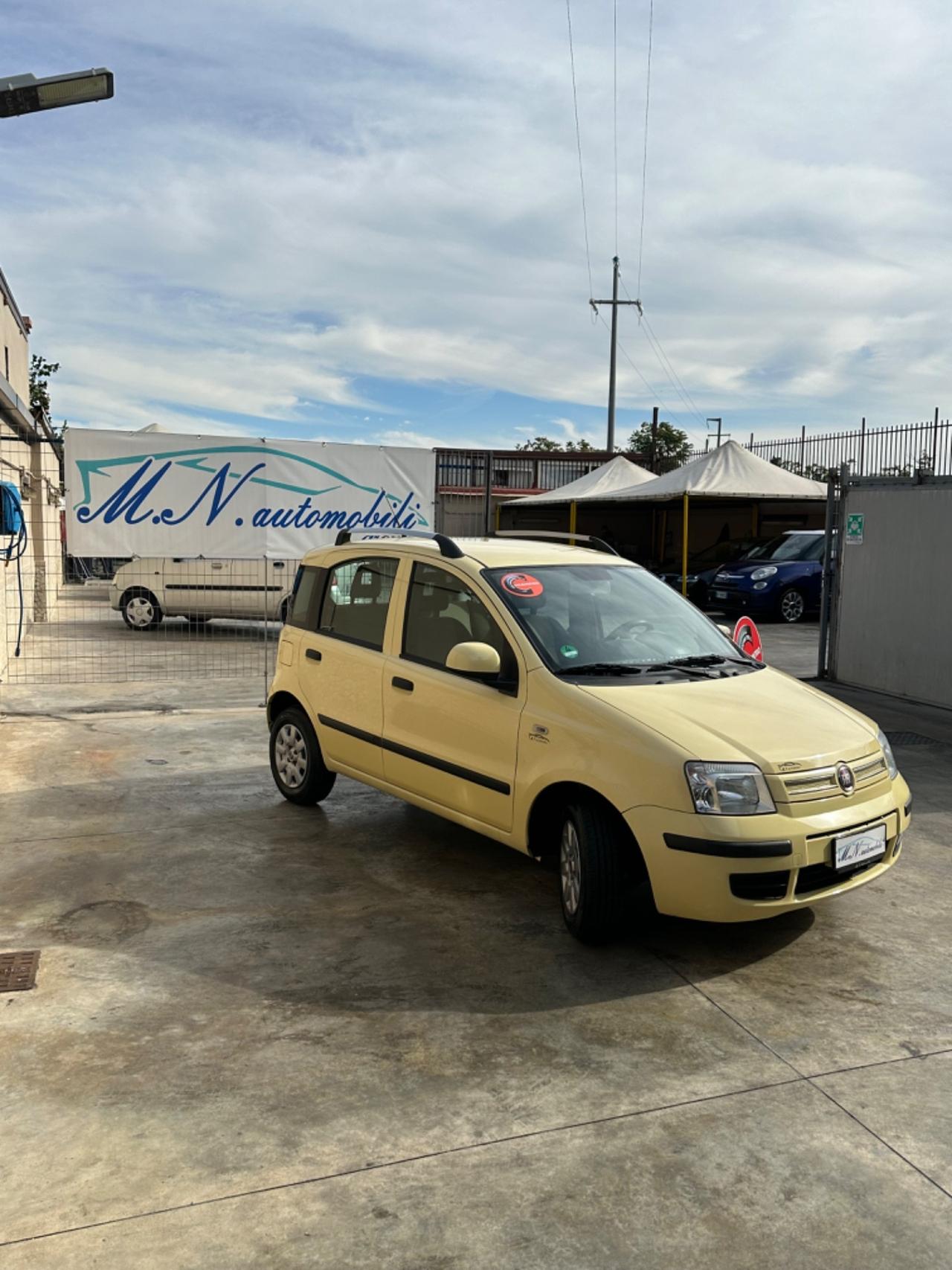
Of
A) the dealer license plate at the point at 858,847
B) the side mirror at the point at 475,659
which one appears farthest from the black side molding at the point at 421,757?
the dealer license plate at the point at 858,847

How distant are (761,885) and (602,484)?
21.8 metres

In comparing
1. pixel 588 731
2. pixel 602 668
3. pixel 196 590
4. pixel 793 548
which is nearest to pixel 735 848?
pixel 588 731

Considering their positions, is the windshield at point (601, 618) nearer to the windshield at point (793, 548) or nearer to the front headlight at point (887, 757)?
the front headlight at point (887, 757)

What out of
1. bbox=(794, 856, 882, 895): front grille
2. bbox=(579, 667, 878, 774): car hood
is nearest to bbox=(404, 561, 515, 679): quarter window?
bbox=(579, 667, 878, 774): car hood

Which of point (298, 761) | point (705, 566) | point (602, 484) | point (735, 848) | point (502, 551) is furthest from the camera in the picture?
point (602, 484)

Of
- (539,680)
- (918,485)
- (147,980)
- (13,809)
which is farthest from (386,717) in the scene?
(918,485)

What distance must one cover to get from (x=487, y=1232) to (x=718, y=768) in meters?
1.93

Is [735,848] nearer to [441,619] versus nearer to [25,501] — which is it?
[441,619]

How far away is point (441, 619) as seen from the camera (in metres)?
5.38

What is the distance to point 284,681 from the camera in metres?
6.49

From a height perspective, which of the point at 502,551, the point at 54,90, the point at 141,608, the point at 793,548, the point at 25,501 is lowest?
the point at 141,608

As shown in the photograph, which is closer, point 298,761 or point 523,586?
point 523,586

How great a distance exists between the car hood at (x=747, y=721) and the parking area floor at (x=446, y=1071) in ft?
2.87

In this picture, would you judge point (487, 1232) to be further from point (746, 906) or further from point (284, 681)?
point (284, 681)
